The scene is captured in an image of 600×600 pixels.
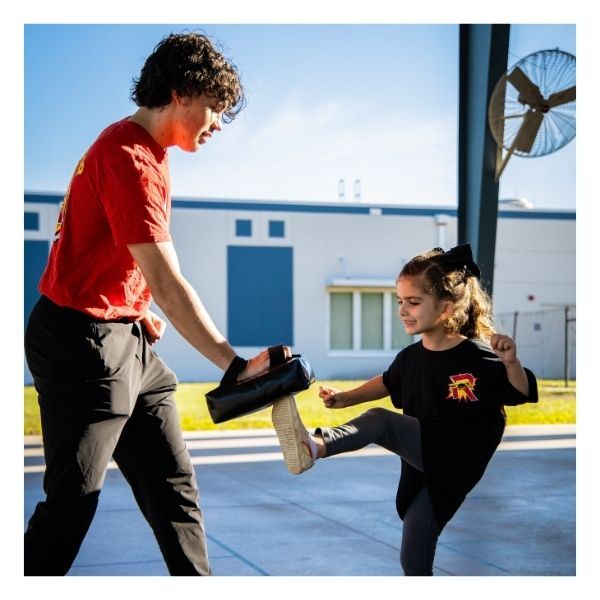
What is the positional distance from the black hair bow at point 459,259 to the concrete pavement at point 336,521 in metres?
1.51

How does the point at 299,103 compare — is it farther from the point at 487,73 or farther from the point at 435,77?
the point at 487,73

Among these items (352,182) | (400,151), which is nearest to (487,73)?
(400,151)

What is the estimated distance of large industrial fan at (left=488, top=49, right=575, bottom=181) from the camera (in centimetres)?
639

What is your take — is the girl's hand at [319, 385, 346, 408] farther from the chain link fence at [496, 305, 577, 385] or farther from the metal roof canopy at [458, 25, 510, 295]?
the chain link fence at [496, 305, 577, 385]

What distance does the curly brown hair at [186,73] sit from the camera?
105 inches

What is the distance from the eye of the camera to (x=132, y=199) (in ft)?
8.15

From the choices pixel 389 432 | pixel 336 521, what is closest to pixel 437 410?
pixel 389 432

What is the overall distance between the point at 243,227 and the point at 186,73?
21095mm

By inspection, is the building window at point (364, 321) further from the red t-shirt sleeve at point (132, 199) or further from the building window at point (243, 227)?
the red t-shirt sleeve at point (132, 199)

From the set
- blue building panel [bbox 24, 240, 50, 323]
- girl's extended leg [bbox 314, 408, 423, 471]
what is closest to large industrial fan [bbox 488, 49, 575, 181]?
girl's extended leg [bbox 314, 408, 423, 471]

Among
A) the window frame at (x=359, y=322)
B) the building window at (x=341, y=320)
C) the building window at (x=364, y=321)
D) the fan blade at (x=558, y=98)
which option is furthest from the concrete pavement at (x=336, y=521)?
the building window at (x=364, y=321)
